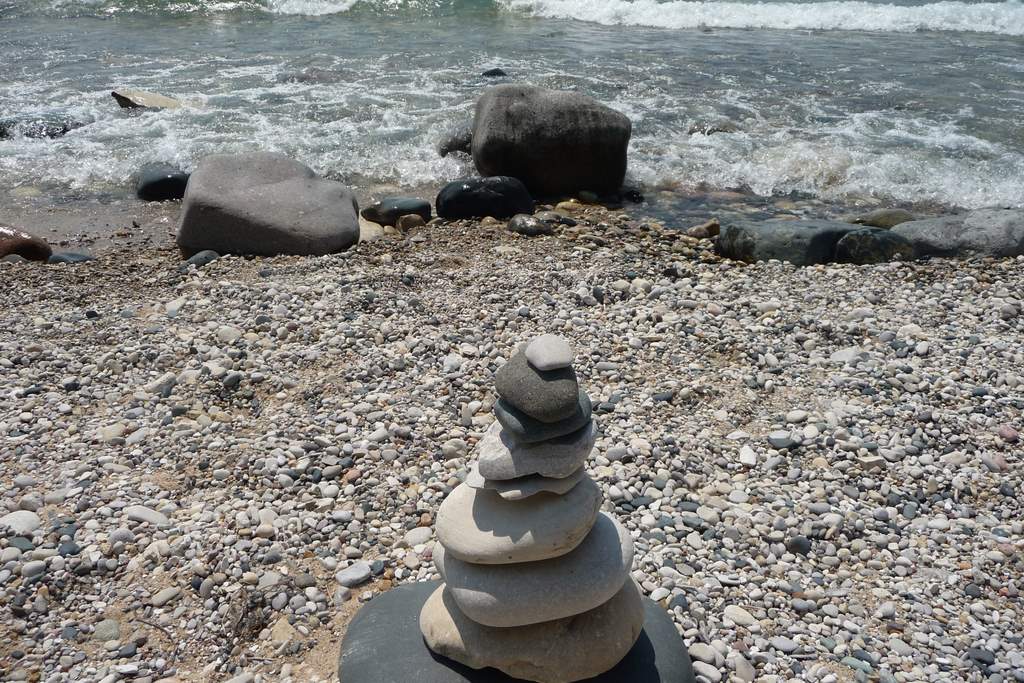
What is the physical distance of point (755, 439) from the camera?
15.9 ft

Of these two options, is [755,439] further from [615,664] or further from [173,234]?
[173,234]

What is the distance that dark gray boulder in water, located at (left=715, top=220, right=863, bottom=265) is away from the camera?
24.1 ft

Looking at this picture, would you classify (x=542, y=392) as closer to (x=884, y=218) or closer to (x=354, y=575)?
(x=354, y=575)

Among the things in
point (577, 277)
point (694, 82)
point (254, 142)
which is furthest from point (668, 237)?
point (694, 82)

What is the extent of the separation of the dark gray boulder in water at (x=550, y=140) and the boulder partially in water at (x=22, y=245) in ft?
15.2

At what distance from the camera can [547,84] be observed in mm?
14375

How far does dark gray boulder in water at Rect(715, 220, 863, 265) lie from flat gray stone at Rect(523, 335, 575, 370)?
5044 mm

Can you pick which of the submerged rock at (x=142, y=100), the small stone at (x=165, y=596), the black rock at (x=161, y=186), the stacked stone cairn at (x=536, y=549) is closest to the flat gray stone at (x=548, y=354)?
the stacked stone cairn at (x=536, y=549)

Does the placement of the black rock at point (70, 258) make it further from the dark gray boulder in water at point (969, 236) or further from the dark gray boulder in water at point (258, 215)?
the dark gray boulder in water at point (969, 236)

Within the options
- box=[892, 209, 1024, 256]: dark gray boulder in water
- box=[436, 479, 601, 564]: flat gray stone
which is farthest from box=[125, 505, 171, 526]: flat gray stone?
box=[892, 209, 1024, 256]: dark gray boulder in water

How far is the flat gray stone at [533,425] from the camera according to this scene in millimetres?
2854

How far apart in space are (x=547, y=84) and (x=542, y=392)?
12.5m

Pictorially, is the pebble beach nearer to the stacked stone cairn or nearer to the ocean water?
the stacked stone cairn

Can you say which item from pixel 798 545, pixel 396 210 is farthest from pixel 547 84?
pixel 798 545
